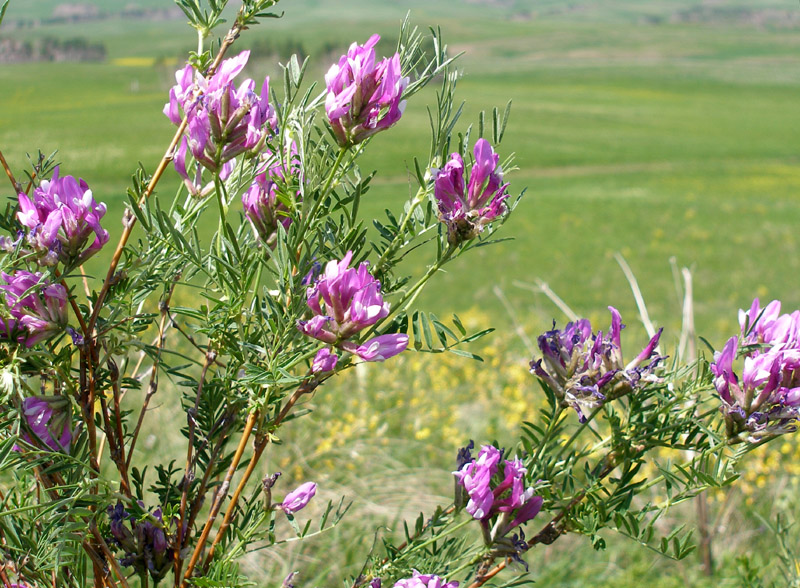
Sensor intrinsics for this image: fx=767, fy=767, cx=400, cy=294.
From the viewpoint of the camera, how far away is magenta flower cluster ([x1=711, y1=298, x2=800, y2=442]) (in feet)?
2.38

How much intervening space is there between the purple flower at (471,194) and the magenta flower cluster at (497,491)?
0.23 m

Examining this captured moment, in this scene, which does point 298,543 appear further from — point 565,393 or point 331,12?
point 331,12

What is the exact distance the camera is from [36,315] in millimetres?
707

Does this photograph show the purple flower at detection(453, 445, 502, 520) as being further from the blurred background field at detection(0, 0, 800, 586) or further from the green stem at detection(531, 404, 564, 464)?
the blurred background field at detection(0, 0, 800, 586)

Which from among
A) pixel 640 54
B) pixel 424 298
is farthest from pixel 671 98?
pixel 424 298

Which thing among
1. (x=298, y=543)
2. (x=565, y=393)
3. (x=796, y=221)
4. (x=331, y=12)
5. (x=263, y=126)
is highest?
(x=331, y=12)

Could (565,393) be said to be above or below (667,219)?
above

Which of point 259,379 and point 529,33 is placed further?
point 529,33

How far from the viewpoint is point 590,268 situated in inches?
636

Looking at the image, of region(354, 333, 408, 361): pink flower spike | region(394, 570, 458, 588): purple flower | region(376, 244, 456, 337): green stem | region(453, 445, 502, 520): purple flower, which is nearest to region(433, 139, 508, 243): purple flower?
region(376, 244, 456, 337): green stem

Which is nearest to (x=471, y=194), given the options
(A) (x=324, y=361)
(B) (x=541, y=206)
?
(A) (x=324, y=361)

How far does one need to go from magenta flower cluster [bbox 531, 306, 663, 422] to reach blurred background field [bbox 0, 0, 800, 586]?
216 millimetres

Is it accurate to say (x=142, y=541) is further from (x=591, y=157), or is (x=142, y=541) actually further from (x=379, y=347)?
(x=591, y=157)

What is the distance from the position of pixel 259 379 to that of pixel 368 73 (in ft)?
0.94
